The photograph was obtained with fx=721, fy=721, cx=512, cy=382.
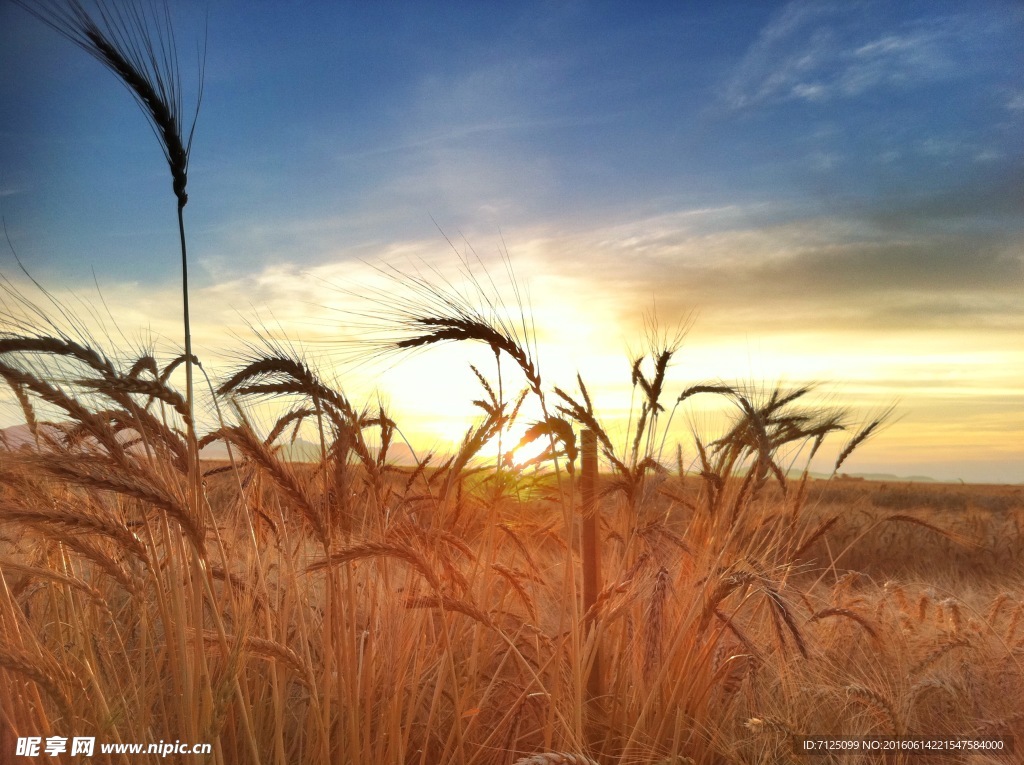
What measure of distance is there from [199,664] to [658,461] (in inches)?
92.3

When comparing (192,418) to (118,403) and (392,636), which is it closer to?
(118,403)

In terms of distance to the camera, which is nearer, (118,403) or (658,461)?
(118,403)

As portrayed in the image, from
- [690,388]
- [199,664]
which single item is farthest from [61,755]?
[690,388]

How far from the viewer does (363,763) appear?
2674 millimetres

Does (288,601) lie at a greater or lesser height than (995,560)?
greater

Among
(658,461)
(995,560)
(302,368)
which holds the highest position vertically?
(302,368)

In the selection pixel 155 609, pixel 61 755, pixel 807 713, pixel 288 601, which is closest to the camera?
pixel 61 755

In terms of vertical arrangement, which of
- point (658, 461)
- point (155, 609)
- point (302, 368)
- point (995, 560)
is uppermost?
point (302, 368)

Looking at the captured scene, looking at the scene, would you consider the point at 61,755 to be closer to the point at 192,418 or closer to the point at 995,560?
the point at 192,418

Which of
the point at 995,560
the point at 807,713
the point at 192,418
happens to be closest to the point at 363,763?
the point at 192,418

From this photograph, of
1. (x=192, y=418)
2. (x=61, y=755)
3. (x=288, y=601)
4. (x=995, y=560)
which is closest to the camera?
(x=192, y=418)

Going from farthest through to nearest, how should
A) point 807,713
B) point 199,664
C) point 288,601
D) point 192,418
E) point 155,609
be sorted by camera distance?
1. point 155,609
2. point 807,713
3. point 288,601
4. point 199,664
5. point 192,418

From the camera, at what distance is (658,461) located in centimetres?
377

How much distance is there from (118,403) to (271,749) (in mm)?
1663
